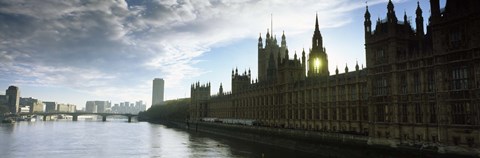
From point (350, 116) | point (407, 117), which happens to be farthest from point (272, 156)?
point (407, 117)

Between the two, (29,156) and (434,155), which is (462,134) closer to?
(434,155)

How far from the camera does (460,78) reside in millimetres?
45531

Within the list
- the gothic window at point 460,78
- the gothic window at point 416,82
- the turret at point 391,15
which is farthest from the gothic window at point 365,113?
the gothic window at point 460,78

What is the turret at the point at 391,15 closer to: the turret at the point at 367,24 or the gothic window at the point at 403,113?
the turret at the point at 367,24

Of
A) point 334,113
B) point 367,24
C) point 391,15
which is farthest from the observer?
point 334,113

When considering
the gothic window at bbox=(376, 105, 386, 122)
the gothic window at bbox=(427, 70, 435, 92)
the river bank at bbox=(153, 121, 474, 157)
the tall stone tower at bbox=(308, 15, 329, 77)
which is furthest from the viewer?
the tall stone tower at bbox=(308, 15, 329, 77)

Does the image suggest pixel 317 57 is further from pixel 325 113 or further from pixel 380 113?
pixel 380 113

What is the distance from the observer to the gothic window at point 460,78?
148 ft

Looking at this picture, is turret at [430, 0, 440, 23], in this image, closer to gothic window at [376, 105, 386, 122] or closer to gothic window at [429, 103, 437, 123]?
gothic window at [429, 103, 437, 123]

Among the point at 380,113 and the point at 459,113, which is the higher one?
the point at 459,113

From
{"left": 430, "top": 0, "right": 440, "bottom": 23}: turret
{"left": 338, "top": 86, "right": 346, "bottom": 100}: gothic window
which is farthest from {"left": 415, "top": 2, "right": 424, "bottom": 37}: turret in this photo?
{"left": 338, "top": 86, "right": 346, "bottom": 100}: gothic window

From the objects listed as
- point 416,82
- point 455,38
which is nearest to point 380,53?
point 416,82

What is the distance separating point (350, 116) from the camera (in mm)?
72500

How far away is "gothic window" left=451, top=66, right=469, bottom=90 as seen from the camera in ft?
148
